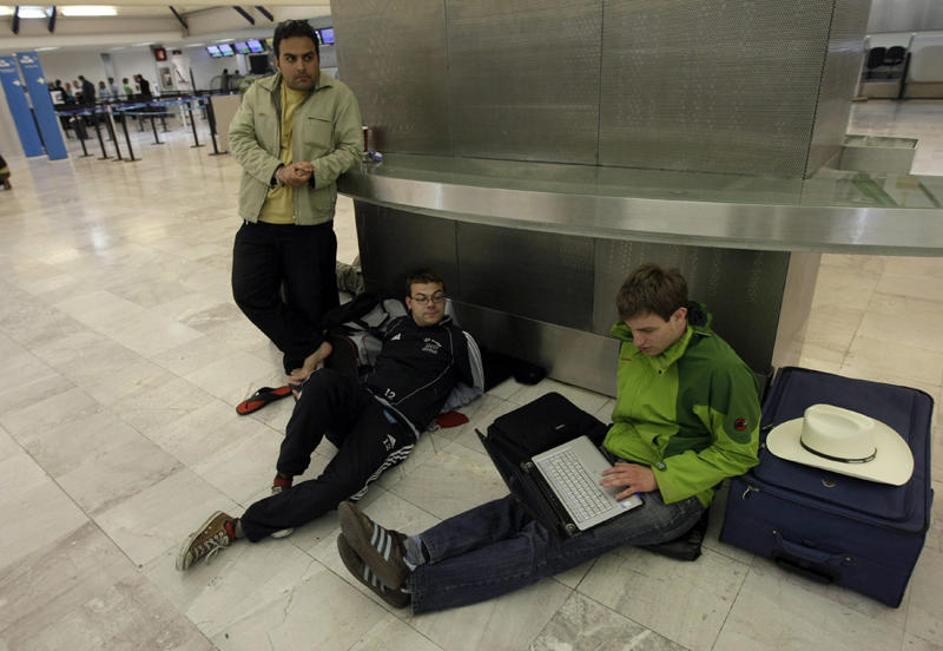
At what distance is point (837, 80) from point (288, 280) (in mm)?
2528

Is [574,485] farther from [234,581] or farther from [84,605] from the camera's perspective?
[84,605]

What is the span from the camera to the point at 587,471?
6.34ft

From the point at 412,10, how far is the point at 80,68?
27645 millimetres

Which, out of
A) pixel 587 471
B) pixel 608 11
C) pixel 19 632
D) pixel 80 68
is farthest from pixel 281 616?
pixel 80 68

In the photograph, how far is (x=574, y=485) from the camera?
1.89 meters

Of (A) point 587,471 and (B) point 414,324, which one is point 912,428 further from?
(B) point 414,324

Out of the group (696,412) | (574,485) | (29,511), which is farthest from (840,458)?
(29,511)

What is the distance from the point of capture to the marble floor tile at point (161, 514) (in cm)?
213

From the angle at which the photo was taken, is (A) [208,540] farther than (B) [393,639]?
Yes

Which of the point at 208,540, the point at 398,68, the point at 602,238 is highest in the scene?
the point at 398,68

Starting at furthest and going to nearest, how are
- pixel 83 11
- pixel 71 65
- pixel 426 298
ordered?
1. pixel 71 65
2. pixel 83 11
3. pixel 426 298

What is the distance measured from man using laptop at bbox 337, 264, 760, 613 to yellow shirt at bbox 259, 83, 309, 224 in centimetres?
159

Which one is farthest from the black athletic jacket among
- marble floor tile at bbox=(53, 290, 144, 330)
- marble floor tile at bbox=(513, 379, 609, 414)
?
marble floor tile at bbox=(53, 290, 144, 330)

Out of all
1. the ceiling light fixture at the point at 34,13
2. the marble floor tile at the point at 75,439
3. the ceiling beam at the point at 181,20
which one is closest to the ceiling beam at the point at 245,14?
the ceiling beam at the point at 181,20
